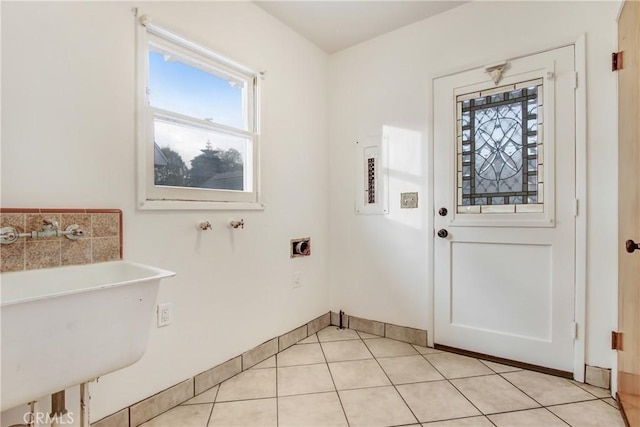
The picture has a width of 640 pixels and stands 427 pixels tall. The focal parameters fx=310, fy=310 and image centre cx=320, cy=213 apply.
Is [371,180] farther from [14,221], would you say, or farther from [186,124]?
[14,221]

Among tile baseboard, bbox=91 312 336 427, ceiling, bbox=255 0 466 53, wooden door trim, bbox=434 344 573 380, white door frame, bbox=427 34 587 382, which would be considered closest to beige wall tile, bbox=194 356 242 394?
tile baseboard, bbox=91 312 336 427

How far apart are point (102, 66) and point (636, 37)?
239 cm

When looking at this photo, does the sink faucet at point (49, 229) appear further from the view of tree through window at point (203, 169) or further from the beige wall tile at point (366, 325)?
the beige wall tile at point (366, 325)

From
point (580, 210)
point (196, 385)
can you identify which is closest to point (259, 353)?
point (196, 385)

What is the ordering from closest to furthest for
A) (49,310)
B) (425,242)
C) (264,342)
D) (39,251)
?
(49,310) → (39,251) → (264,342) → (425,242)

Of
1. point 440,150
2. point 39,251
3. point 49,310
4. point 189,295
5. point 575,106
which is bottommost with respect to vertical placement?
point 189,295

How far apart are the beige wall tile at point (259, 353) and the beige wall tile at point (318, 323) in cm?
41

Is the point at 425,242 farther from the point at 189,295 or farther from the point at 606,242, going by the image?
the point at 189,295

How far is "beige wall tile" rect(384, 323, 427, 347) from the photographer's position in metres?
2.34

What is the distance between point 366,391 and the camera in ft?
5.69

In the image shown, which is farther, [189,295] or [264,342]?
[264,342]

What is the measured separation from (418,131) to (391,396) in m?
1.78

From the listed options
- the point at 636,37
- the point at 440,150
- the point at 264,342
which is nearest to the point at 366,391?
the point at 264,342

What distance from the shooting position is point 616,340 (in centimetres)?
165
